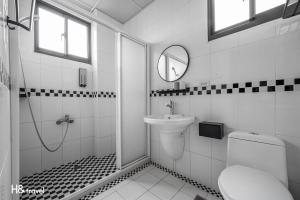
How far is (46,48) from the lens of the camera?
189 cm

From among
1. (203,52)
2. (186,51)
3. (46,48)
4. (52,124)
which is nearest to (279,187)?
(203,52)

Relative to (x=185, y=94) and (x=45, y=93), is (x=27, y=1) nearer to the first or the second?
(x=45, y=93)

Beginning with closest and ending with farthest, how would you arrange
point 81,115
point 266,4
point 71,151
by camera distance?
point 266,4 < point 71,151 < point 81,115

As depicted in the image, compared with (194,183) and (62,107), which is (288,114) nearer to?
(194,183)

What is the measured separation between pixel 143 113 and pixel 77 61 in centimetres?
143

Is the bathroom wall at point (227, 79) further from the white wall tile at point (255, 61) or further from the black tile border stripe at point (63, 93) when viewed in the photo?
the black tile border stripe at point (63, 93)

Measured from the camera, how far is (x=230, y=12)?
4.47 ft

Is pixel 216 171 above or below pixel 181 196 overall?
above

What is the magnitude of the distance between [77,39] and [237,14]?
7.92 ft

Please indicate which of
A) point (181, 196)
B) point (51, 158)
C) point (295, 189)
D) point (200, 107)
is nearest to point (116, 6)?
point (200, 107)

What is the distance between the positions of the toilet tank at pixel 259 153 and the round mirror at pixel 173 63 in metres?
0.96

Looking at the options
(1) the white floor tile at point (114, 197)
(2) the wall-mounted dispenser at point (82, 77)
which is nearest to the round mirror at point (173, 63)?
(2) the wall-mounted dispenser at point (82, 77)

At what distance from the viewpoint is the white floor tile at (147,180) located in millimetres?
1524

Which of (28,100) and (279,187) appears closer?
(279,187)
